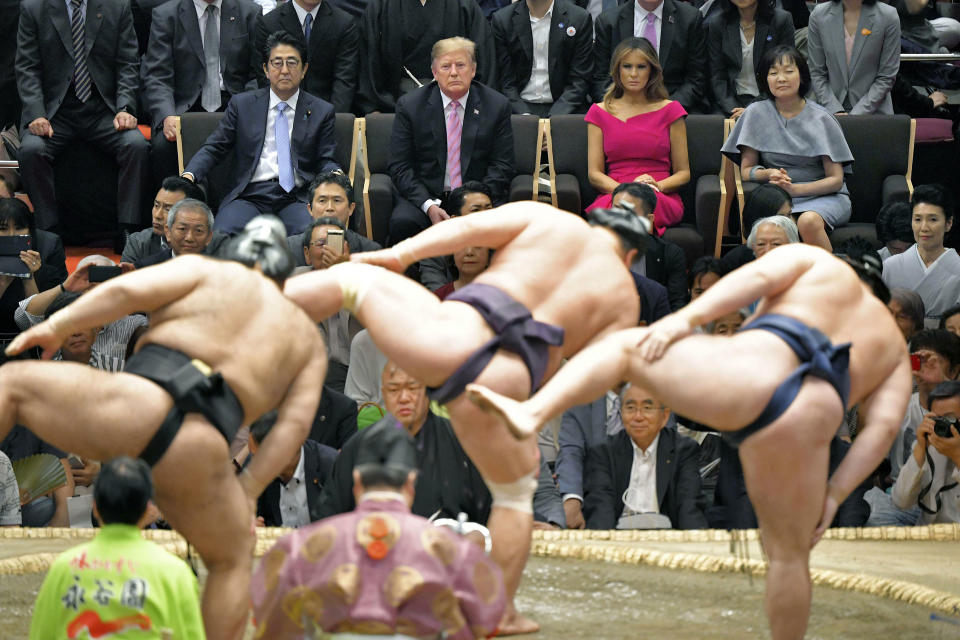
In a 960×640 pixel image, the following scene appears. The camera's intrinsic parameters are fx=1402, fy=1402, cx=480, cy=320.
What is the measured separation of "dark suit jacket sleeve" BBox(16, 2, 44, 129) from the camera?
17.9 feet

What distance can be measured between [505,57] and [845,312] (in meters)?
2.98

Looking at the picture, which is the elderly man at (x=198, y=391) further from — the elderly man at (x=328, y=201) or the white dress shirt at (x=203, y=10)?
the white dress shirt at (x=203, y=10)

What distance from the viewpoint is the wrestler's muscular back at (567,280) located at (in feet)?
9.86

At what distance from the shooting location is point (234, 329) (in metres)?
2.81

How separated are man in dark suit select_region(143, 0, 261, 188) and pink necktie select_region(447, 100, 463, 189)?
0.87 metres

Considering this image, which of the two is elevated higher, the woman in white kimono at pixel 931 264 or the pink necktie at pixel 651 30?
the pink necktie at pixel 651 30

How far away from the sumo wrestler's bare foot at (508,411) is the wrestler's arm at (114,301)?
0.62 metres

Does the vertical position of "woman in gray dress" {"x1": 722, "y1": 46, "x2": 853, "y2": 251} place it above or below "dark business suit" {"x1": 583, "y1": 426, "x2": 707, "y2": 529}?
above

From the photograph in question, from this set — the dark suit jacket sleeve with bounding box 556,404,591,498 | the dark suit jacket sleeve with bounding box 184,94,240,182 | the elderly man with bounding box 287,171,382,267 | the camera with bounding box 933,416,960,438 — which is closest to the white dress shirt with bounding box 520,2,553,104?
the dark suit jacket sleeve with bounding box 184,94,240,182

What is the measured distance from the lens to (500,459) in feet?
9.76

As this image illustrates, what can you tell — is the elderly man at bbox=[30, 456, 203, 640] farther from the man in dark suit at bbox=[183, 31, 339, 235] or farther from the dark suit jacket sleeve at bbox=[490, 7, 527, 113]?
the dark suit jacket sleeve at bbox=[490, 7, 527, 113]

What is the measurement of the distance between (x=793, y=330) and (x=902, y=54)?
3.38 meters

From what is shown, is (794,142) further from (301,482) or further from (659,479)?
(301,482)

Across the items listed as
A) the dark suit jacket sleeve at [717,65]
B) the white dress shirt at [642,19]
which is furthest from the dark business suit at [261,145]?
the dark suit jacket sleeve at [717,65]
